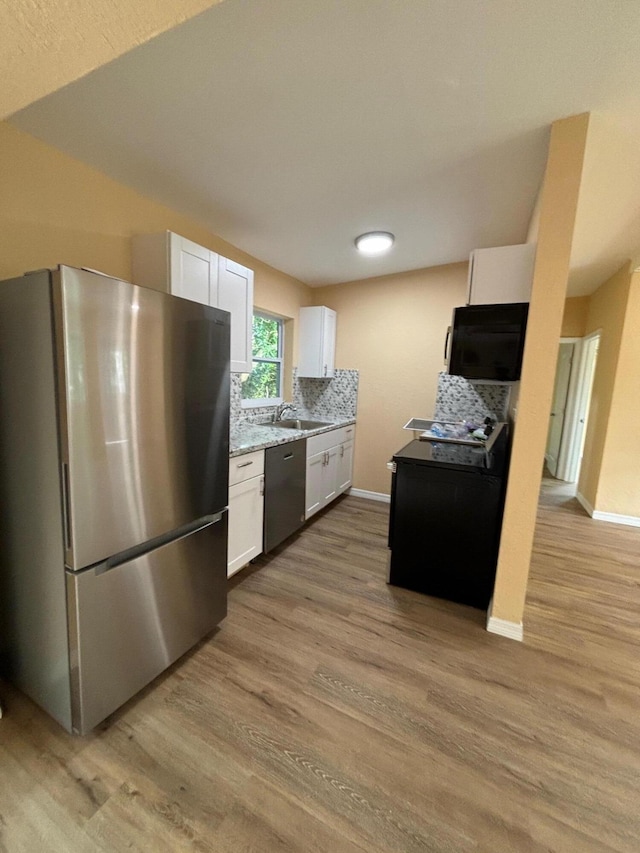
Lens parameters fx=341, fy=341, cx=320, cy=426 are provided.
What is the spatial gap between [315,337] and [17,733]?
11.1 feet

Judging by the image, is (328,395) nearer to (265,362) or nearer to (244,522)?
(265,362)

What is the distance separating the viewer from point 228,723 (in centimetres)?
138

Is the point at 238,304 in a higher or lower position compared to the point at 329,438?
higher

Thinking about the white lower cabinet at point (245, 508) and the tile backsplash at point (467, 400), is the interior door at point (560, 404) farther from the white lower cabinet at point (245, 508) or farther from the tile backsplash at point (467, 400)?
the white lower cabinet at point (245, 508)

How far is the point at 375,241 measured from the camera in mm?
2678

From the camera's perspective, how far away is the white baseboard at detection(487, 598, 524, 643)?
1.89 metres

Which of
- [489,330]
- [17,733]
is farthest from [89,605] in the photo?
[489,330]

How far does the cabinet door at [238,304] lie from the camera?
222 cm

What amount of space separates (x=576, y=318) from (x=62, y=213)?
18.0 feet

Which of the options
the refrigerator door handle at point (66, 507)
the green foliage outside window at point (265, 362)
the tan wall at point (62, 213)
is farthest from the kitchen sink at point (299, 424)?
the refrigerator door handle at point (66, 507)

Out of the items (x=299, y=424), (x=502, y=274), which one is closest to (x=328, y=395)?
(x=299, y=424)

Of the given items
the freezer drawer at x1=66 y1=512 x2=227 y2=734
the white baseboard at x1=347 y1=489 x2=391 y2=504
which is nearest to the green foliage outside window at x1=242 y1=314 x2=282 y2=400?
the white baseboard at x1=347 y1=489 x2=391 y2=504

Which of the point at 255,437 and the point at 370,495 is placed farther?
the point at 370,495

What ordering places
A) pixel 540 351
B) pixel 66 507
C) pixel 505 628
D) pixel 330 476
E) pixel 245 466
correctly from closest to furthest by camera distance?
pixel 66 507
pixel 540 351
pixel 505 628
pixel 245 466
pixel 330 476
